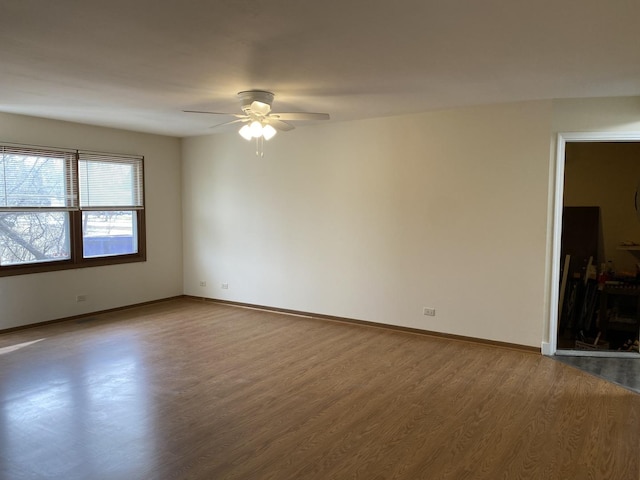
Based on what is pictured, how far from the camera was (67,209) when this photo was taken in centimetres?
589

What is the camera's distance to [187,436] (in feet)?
9.82

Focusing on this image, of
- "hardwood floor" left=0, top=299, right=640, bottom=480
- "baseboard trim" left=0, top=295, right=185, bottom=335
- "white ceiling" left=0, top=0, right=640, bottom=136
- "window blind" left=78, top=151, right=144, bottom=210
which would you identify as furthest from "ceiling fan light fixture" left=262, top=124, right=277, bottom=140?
"baseboard trim" left=0, top=295, right=185, bottom=335

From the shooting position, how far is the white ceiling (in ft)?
8.07

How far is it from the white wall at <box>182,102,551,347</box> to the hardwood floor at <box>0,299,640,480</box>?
1.85 feet

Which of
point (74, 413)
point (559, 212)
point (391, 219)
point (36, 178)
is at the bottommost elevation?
point (74, 413)

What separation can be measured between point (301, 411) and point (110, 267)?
4298 mm

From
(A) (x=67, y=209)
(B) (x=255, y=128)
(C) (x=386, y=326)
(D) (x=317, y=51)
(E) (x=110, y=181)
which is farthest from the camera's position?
(E) (x=110, y=181)

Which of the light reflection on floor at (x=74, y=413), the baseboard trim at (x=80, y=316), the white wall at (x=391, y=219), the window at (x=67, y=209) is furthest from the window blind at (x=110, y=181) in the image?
the light reflection on floor at (x=74, y=413)

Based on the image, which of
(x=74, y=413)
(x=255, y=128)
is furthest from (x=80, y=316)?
(x=255, y=128)

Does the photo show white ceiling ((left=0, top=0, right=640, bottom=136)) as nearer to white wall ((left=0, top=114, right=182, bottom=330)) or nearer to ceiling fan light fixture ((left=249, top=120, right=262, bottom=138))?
ceiling fan light fixture ((left=249, top=120, right=262, bottom=138))

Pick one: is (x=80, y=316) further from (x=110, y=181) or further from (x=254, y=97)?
(x=254, y=97)

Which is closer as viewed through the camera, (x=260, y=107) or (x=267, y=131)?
(x=260, y=107)

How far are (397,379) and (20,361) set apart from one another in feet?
11.8

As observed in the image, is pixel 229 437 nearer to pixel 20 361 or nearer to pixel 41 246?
pixel 20 361
